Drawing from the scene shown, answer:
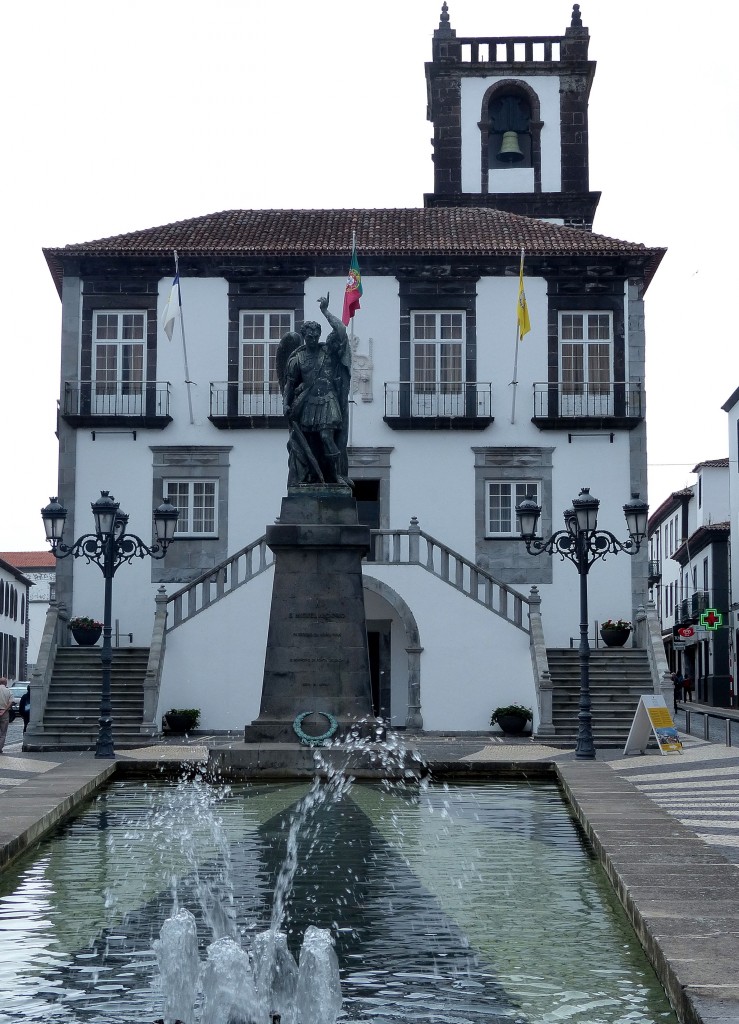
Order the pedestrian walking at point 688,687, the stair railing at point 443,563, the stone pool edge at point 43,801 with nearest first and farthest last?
the stone pool edge at point 43,801, the stair railing at point 443,563, the pedestrian walking at point 688,687

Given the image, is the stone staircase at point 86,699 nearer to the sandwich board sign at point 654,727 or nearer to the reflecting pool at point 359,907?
the sandwich board sign at point 654,727

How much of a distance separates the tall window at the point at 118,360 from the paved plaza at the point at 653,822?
11.5 m

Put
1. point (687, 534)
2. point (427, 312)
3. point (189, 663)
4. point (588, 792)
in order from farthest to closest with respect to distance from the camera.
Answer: point (687, 534), point (427, 312), point (189, 663), point (588, 792)

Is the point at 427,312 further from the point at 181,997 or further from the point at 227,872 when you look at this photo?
the point at 181,997

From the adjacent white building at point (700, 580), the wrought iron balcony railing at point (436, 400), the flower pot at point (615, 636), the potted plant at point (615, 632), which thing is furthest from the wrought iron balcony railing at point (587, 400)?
the adjacent white building at point (700, 580)

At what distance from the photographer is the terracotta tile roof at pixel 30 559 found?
10162 cm

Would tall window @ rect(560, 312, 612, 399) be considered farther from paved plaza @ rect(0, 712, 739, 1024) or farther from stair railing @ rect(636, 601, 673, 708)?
paved plaza @ rect(0, 712, 739, 1024)

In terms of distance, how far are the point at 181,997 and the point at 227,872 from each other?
343 cm

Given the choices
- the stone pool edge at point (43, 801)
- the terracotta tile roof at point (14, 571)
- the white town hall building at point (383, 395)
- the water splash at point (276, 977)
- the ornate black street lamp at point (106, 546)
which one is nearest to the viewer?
the water splash at point (276, 977)

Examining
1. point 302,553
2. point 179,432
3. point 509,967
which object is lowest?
point 509,967

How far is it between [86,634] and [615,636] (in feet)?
37.8

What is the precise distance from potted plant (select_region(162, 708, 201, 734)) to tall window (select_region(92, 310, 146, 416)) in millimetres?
9045

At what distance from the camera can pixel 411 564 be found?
28641 millimetres

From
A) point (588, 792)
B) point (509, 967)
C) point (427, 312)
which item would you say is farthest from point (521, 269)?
point (509, 967)
